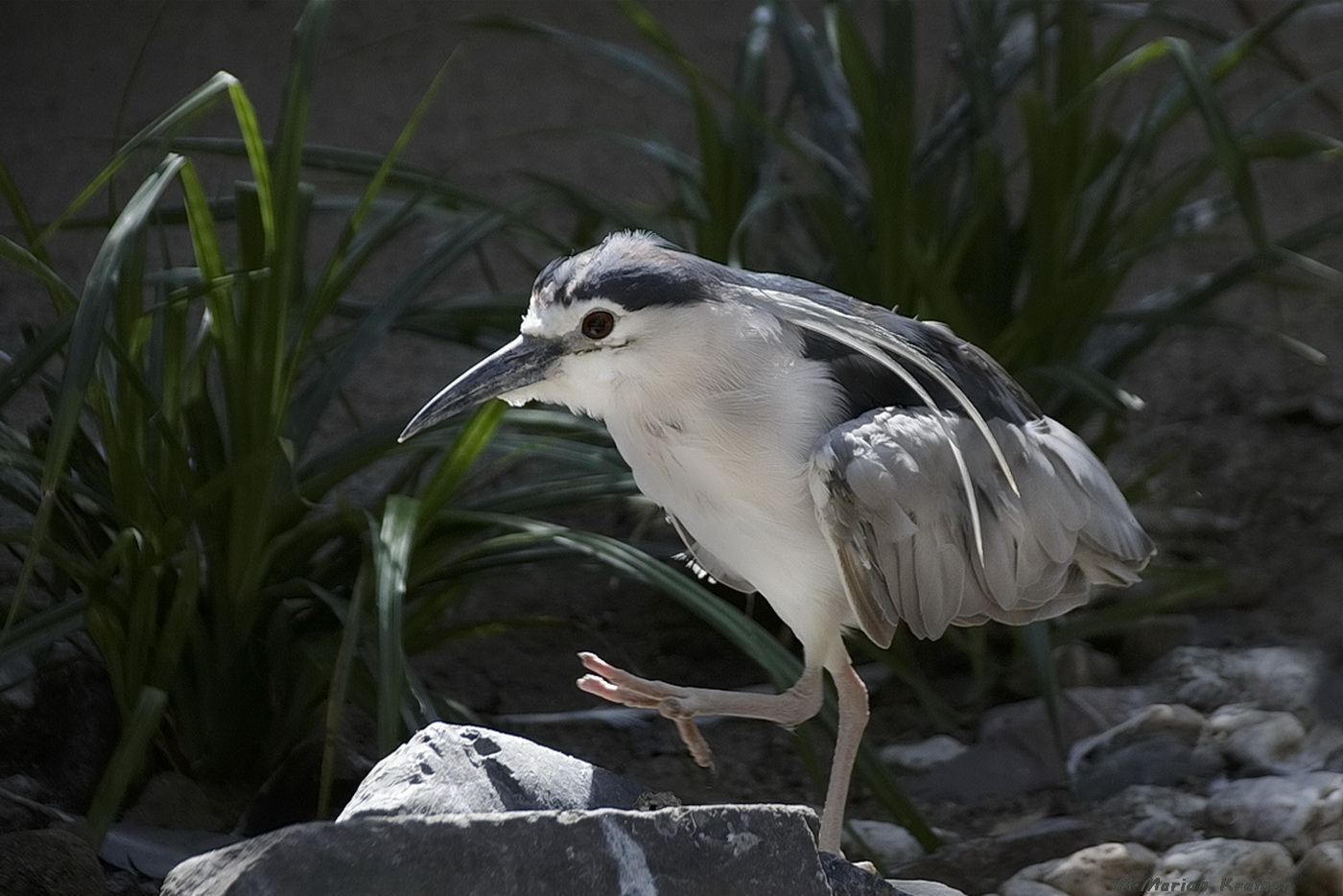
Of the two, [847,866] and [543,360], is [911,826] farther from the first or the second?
[543,360]

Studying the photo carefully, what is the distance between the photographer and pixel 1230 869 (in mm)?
2174

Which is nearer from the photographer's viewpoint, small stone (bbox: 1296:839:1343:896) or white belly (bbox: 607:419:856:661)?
white belly (bbox: 607:419:856:661)

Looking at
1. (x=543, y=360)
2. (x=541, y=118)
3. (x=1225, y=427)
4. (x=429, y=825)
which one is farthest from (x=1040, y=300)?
(x=541, y=118)

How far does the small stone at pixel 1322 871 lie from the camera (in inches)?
83.4

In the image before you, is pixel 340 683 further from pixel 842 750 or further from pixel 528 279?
pixel 528 279

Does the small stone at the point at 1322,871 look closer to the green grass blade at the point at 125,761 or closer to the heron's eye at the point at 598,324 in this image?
the heron's eye at the point at 598,324

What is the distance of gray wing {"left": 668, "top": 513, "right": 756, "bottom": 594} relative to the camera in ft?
6.71

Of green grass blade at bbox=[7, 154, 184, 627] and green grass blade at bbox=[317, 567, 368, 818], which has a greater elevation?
green grass blade at bbox=[7, 154, 184, 627]

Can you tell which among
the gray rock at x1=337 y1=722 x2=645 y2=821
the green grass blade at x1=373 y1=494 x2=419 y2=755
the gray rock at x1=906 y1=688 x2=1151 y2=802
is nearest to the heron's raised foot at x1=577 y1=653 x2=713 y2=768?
the gray rock at x1=337 y1=722 x2=645 y2=821

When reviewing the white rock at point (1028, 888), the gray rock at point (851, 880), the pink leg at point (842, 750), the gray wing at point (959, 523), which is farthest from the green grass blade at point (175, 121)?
the white rock at point (1028, 888)

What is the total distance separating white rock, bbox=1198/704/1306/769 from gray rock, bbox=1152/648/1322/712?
70 mm

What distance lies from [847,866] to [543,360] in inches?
24.5

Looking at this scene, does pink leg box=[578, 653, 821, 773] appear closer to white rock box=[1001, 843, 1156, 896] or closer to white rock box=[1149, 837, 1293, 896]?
white rock box=[1001, 843, 1156, 896]

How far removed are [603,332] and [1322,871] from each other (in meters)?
1.27
